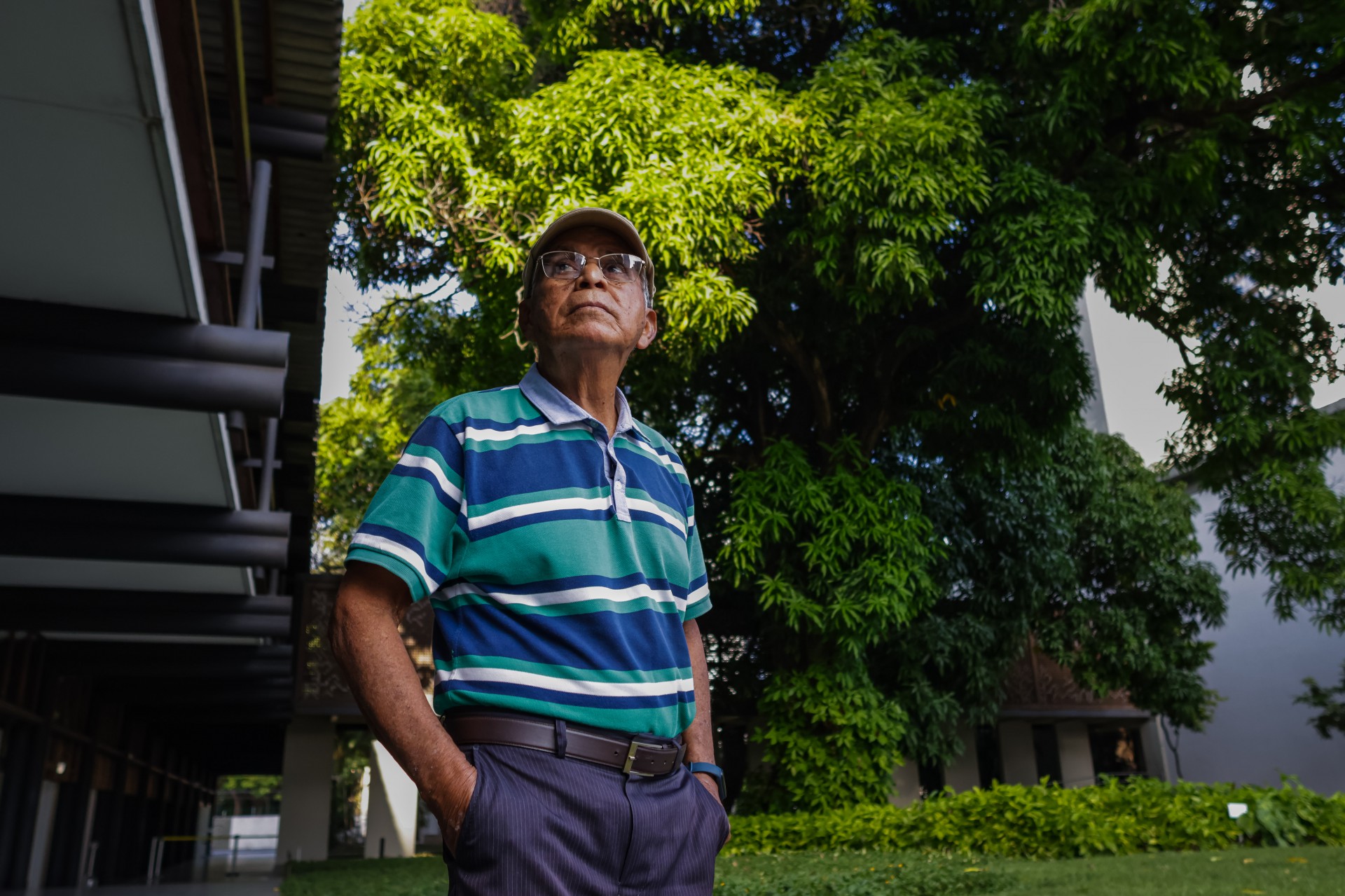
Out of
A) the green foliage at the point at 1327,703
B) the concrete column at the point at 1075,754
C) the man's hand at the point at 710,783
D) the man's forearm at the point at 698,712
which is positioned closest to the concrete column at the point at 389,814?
the concrete column at the point at 1075,754

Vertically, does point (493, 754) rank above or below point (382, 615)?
below

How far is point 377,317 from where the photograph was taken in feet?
52.2

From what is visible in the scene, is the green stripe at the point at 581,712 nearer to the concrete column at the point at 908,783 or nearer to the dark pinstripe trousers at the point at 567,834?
the dark pinstripe trousers at the point at 567,834

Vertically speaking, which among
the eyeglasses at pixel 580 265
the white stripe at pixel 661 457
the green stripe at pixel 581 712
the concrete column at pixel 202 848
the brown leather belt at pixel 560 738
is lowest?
the concrete column at pixel 202 848

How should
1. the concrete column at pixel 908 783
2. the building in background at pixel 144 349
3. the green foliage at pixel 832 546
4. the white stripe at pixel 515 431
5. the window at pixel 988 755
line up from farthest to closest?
1. the window at pixel 988 755
2. the concrete column at pixel 908 783
3. the green foliage at pixel 832 546
4. the building in background at pixel 144 349
5. the white stripe at pixel 515 431

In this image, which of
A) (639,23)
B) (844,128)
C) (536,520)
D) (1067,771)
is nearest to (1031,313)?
(844,128)

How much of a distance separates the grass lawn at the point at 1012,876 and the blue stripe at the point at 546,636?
5.88 meters

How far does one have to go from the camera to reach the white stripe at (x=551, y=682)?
1.61 m

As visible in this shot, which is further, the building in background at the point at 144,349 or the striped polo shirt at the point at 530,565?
the building in background at the point at 144,349

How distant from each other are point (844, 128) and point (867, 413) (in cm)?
396

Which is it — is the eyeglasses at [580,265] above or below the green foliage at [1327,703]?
below

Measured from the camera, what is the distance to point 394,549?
62.9 inches

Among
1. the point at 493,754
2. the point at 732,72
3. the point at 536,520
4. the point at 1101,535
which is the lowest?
the point at 493,754

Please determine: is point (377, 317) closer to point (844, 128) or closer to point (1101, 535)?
point (844, 128)
